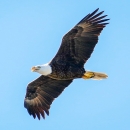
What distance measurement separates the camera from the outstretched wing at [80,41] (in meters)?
22.2

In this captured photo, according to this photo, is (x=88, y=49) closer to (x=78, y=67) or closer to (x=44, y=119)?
(x=78, y=67)

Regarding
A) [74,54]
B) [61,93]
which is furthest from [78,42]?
[61,93]

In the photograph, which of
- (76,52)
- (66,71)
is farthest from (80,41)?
(66,71)

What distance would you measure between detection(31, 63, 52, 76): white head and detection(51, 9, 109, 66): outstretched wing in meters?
0.31

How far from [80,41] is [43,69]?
1549 millimetres

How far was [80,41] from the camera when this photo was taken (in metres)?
22.3

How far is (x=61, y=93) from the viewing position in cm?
2305

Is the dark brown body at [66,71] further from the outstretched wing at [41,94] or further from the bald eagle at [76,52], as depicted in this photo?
the outstretched wing at [41,94]

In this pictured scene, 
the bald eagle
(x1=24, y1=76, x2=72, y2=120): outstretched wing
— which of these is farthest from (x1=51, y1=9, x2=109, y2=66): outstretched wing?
(x1=24, y1=76, x2=72, y2=120): outstretched wing

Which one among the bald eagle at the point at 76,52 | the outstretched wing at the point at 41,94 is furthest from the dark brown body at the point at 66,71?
the outstretched wing at the point at 41,94

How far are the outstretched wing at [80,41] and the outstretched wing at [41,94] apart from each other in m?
1.09

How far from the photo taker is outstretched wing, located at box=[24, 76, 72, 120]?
2311 centimetres

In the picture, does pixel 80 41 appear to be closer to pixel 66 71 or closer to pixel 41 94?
pixel 66 71

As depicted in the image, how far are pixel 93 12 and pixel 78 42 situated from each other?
3.79 ft
